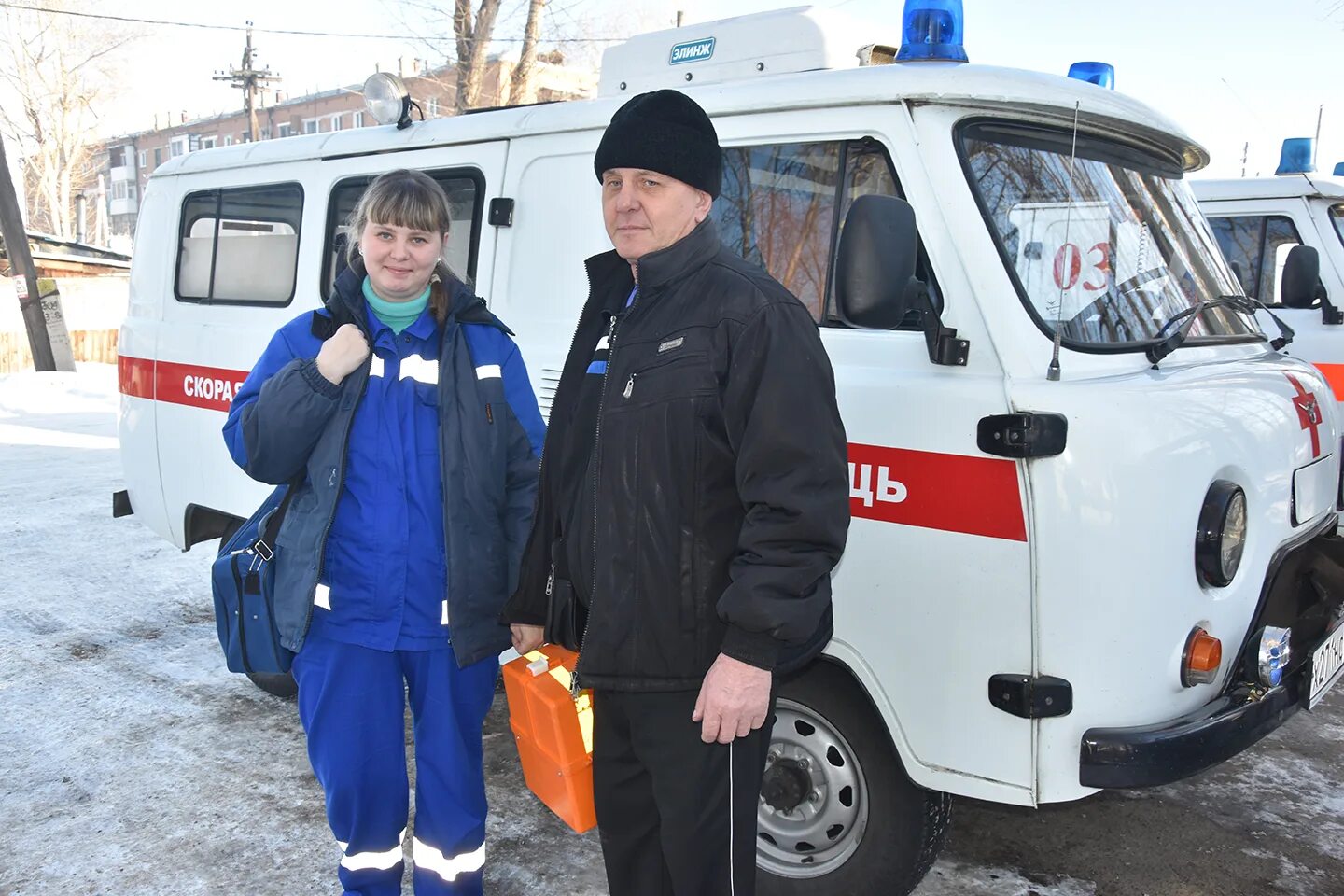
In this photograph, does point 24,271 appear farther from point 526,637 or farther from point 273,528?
point 526,637

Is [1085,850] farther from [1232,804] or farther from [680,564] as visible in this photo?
[680,564]

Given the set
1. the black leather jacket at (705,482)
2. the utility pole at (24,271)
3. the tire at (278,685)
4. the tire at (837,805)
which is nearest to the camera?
the black leather jacket at (705,482)

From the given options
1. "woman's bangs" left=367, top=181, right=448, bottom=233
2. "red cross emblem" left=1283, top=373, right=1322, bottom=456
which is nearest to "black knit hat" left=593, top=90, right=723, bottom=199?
"woman's bangs" left=367, top=181, right=448, bottom=233

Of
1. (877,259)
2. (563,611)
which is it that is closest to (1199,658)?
(877,259)

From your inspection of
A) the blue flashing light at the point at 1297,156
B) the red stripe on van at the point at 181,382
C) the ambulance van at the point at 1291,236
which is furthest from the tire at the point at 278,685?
the blue flashing light at the point at 1297,156

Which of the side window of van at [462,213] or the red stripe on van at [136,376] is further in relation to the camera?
the red stripe on van at [136,376]

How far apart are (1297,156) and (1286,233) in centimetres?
84

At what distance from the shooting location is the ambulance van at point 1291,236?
6066 mm

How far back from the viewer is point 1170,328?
2846 mm

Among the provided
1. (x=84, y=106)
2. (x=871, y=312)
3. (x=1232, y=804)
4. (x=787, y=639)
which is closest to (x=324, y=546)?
(x=787, y=639)

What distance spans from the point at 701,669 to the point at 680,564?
21 centimetres

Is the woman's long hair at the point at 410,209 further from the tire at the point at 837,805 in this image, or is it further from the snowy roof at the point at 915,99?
the tire at the point at 837,805

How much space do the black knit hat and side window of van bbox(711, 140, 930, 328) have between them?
849 mm

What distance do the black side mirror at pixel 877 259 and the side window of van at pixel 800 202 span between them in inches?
15.4
